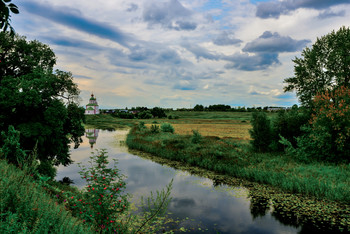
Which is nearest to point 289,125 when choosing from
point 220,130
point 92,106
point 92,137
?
point 220,130

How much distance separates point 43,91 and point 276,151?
890 inches

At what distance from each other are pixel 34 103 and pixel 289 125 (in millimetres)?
23260

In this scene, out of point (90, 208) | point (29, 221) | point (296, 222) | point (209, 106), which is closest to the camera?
point (29, 221)

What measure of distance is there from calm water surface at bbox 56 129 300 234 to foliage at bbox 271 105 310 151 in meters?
9.54

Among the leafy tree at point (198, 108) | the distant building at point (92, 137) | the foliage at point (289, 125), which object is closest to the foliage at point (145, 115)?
the leafy tree at point (198, 108)

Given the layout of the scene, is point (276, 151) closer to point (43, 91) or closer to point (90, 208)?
point (90, 208)

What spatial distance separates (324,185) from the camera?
542 inches

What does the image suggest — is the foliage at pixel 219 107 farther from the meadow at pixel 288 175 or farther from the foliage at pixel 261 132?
the foliage at pixel 261 132

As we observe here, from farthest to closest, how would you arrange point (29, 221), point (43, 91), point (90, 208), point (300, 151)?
→ point (300, 151) → point (43, 91) → point (90, 208) → point (29, 221)

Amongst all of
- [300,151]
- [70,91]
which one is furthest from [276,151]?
[70,91]

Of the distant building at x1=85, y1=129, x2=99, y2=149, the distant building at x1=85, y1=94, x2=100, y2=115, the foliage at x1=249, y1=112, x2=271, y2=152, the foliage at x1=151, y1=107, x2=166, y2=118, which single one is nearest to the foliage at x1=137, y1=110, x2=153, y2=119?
the foliage at x1=151, y1=107, x2=166, y2=118

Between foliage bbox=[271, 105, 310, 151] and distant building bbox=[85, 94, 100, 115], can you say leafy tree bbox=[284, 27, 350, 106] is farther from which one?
distant building bbox=[85, 94, 100, 115]

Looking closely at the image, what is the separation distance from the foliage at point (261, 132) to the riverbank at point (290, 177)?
138 centimetres

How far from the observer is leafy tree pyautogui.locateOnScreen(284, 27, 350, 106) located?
29.3 meters
